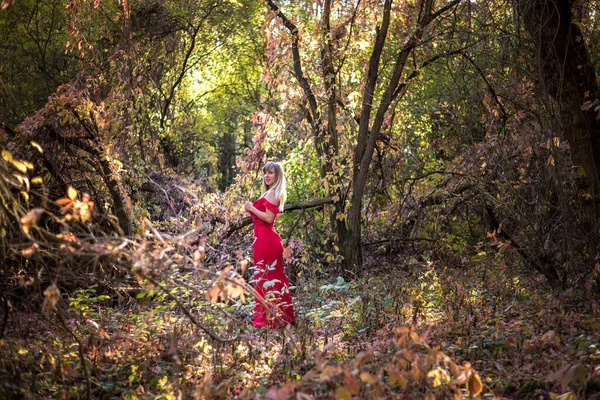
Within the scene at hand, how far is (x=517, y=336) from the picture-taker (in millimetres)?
5305

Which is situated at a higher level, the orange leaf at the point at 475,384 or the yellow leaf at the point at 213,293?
the yellow leaf at the point at 213,293

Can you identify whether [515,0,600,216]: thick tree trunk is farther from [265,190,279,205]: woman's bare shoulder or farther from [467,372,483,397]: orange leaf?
[467,372,483,397]: orange leaf

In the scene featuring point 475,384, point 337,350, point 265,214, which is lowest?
point 337,350

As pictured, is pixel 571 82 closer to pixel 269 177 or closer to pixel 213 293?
pixel 269 177

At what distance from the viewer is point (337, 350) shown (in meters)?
5.27

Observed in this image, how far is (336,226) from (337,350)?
477 cm

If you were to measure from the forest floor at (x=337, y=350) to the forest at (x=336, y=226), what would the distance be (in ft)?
0.09

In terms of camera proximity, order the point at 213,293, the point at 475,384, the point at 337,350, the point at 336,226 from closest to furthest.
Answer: the point at 475,384, the point at 213,293, the point at 337,350, the point at 336,226

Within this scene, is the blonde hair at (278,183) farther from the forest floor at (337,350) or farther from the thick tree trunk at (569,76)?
the thick tree trunk at (569,76)

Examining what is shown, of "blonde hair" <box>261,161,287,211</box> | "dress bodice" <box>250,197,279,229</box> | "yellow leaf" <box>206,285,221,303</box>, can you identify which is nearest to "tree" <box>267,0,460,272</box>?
"blonde hair" <box>261,161,287,211</box>

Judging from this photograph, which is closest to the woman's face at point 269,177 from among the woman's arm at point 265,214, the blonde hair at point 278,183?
the blonde hair at point 278,183

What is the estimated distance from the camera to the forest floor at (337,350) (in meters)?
3.79

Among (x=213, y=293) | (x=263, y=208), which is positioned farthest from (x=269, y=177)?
(x=213, y=293)

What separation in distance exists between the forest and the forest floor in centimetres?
3
